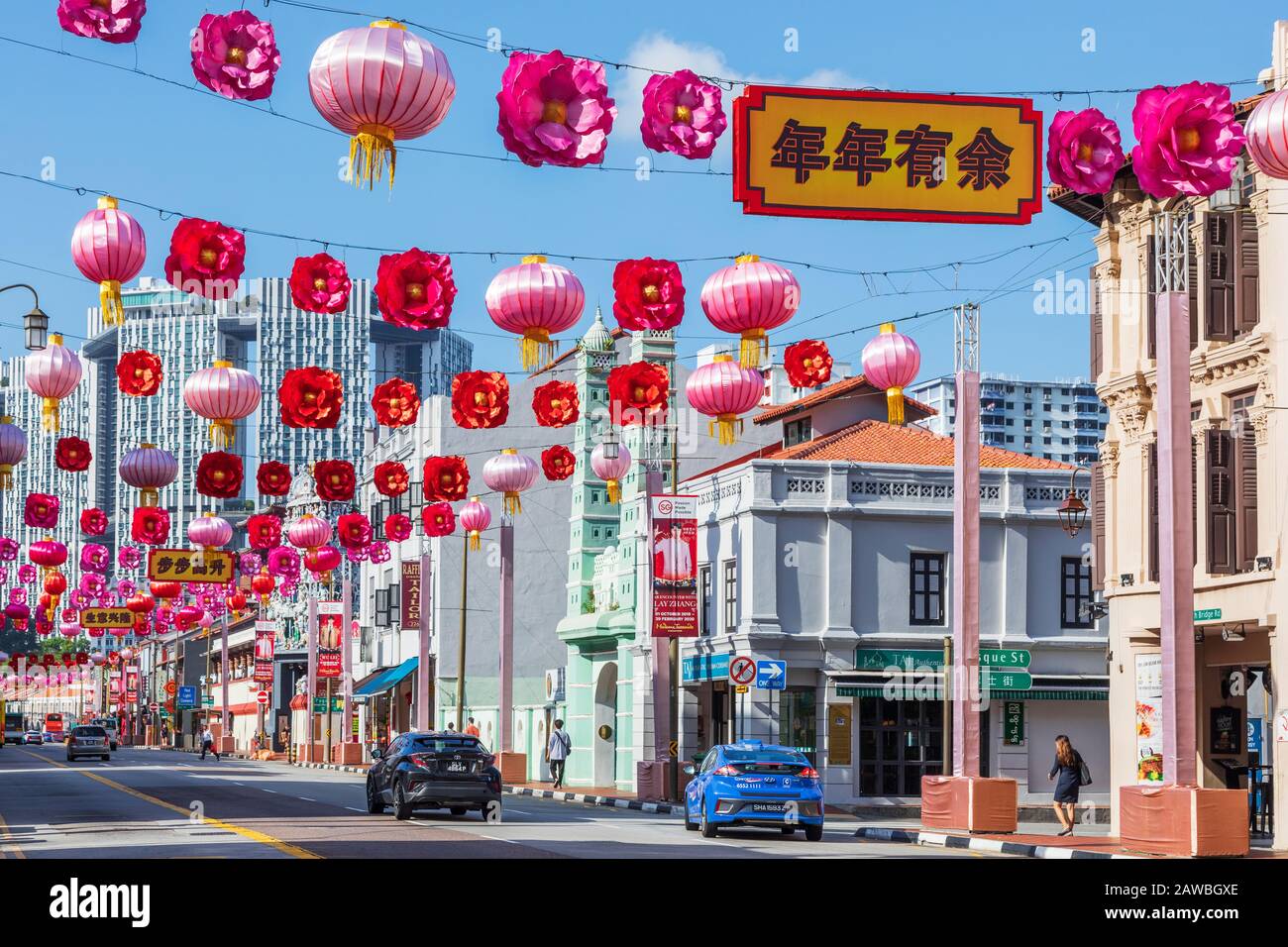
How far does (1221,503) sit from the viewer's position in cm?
2827

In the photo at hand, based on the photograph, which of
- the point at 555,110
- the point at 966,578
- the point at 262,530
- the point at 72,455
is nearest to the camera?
the point at 555,110

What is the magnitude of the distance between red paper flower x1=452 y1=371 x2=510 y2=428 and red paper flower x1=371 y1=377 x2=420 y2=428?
8.68ft

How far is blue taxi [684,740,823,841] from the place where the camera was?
26.0 metres

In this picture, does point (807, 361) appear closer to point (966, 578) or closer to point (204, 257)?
point (966, 578)

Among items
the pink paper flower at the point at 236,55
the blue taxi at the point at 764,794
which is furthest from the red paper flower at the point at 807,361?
the pink paper flower at the point at 236,55

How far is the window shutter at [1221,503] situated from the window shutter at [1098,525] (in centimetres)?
490

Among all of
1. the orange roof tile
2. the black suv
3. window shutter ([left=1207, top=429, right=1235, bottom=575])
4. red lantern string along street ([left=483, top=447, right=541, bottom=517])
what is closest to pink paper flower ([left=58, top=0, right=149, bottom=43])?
the black suv

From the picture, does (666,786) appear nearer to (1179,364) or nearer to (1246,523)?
(1246,523)

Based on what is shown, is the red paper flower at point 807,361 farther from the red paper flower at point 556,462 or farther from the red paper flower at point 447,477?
the red paper flower at point 556,462

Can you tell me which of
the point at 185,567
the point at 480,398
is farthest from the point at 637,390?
the point at 185,567

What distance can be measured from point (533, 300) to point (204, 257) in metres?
3.57

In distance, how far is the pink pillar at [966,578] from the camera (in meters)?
28.4
